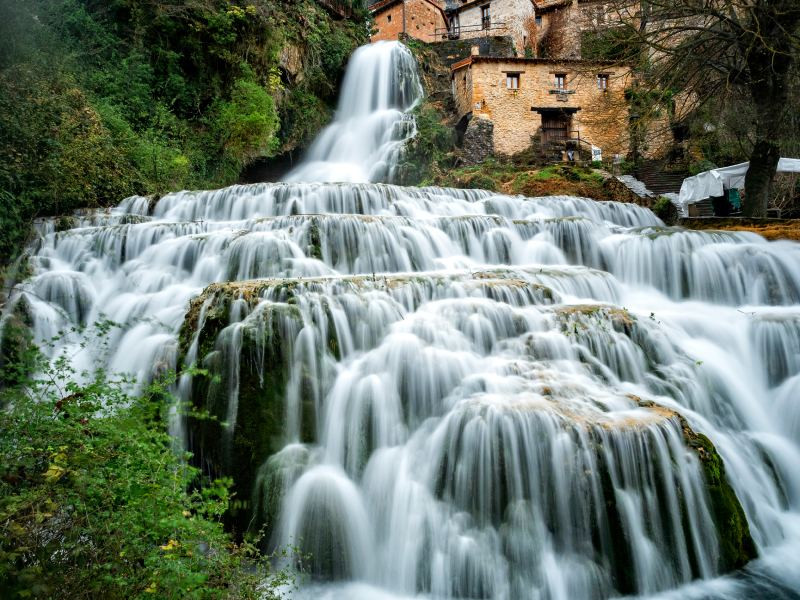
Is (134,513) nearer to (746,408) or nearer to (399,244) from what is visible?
(746,408)

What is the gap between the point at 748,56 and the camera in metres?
11.7

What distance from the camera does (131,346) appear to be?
734 cm

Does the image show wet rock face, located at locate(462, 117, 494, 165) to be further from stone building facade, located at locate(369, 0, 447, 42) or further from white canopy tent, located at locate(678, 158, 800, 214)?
stone building facade, located at locate(369, 0, 447, 42)

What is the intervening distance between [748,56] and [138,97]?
1553 cm

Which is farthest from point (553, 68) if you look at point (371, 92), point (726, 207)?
point (726, 207)

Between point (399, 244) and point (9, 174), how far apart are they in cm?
705

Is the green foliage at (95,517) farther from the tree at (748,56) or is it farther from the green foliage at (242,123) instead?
the green foliage at (242,123)

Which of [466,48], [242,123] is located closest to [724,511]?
[242,123]

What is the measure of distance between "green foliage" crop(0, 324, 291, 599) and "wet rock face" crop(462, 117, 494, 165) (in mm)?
23103

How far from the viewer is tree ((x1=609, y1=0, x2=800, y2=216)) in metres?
11.1

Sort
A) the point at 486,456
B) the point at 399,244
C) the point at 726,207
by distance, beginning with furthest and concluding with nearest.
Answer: the point at 726,207
the point at 399,244
the point at 486,456

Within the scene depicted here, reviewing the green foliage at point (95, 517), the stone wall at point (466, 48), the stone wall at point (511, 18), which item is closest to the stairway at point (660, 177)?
the stone wall at point (466, 48)

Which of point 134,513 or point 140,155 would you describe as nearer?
point 134,513

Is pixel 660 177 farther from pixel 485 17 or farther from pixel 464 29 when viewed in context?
pixel 464 29
